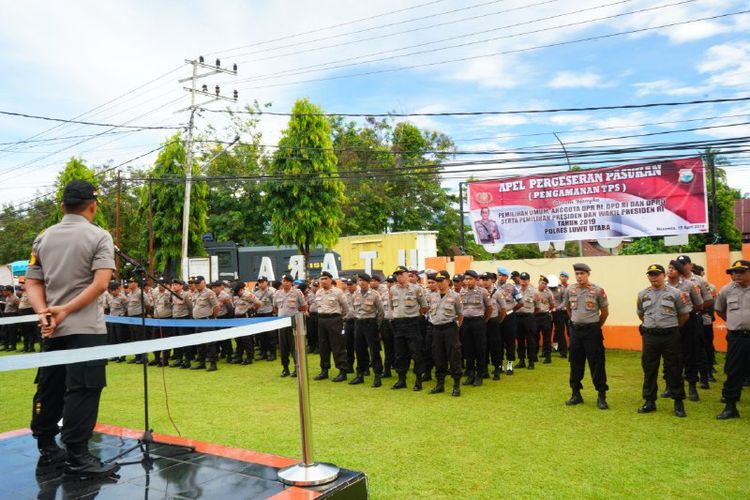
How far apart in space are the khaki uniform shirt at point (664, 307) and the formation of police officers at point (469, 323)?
1 centimetres

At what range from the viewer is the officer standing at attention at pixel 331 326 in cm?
941

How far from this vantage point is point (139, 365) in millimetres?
12008

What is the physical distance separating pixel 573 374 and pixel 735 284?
2.06 m

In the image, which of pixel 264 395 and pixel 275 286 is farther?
pixel 275 286

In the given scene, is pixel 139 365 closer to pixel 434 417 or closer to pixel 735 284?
pixel 434 417

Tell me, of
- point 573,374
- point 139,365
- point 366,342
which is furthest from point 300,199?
point 573,374

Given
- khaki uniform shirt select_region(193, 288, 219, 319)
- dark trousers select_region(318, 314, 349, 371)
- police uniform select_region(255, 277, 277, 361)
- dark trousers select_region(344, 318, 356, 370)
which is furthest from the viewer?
police uniform select_region(255, 277, 277, 361)

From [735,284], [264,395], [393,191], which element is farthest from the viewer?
[393,191]

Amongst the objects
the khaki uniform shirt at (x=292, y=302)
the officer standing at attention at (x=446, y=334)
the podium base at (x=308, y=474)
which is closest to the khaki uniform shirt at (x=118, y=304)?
the khaki uniform shirt at (x=292, y=302)

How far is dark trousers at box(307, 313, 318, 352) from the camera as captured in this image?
12877 millimetres

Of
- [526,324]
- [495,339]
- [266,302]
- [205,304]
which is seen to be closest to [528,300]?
[526,324]

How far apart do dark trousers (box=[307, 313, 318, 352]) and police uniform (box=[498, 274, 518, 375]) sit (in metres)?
4.23

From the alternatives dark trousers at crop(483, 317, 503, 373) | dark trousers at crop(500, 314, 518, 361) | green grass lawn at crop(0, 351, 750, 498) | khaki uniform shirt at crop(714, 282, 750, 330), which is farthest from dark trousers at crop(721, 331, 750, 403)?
dark trousers at crop(500, 314, 518, 361)

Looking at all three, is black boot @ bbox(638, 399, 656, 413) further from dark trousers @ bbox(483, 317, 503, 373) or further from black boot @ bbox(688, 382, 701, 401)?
dark trousers @ bbox(483, 317, 503, 373)
